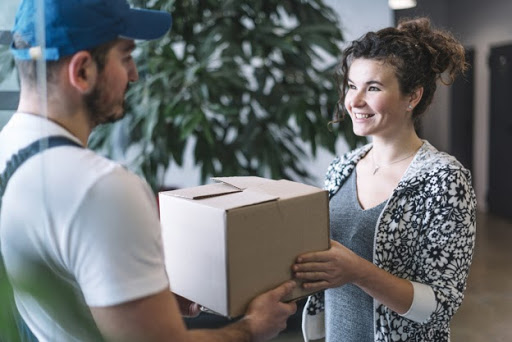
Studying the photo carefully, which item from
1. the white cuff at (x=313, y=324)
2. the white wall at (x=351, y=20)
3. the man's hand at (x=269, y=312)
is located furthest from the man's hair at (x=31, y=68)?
the white wall at (x=351, y=20)

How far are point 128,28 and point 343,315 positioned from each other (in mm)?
856

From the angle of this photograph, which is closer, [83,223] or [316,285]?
[83,223]

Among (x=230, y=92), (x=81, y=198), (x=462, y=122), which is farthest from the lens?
(x=462, y=122)

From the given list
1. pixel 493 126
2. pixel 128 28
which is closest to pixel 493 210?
pixel 493 126

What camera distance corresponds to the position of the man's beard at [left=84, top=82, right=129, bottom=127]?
2.39 ft

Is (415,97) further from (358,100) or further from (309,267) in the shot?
(309,267)

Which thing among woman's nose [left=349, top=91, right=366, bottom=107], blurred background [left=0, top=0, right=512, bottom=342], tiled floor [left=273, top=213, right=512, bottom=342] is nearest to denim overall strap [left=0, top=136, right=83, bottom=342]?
woman's nose [left=349, top=91, right=366, bottom=107]

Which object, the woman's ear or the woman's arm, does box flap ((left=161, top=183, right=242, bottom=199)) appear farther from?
the woman's ear

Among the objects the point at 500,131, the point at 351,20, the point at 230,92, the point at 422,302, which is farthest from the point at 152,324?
the point at 500,131

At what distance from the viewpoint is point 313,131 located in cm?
228

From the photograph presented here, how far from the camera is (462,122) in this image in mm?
6387

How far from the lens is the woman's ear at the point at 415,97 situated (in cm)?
128

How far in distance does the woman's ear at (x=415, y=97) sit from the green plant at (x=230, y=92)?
947 millimetres

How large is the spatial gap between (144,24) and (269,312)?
0.49 metres
